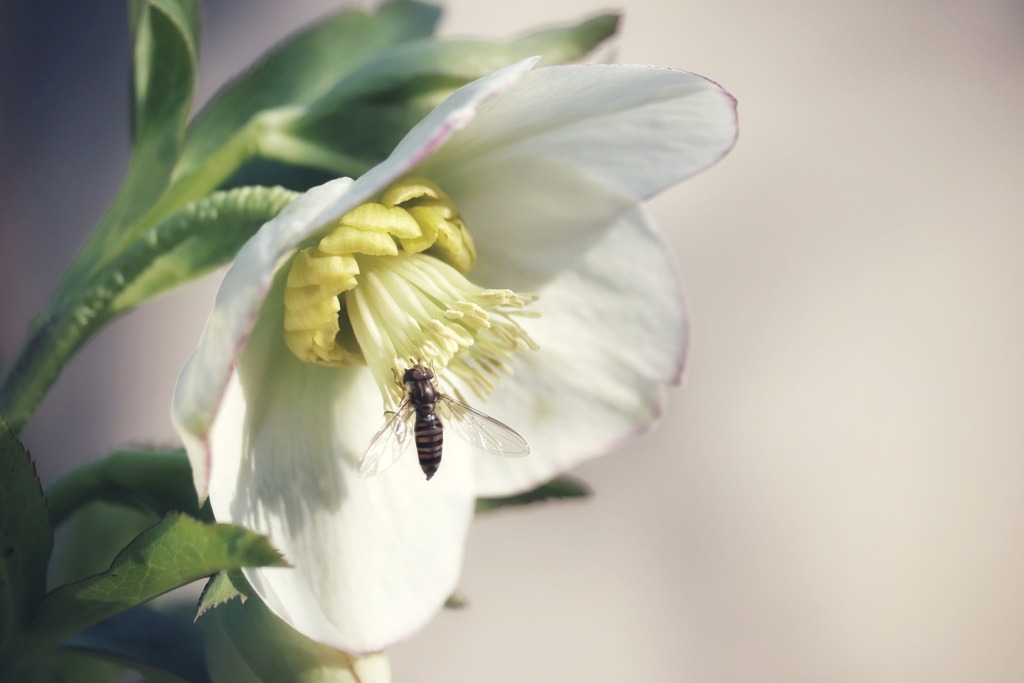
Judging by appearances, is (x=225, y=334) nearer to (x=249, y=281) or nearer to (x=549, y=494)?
(x=249, y=281)

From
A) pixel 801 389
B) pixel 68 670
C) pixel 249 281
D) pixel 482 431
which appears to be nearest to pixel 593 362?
pixel 482 431

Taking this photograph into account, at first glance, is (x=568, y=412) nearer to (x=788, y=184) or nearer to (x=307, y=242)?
(x=307, y=242)

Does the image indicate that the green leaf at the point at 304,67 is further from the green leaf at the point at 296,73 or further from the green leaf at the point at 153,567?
the green leaf at the point at 153,567

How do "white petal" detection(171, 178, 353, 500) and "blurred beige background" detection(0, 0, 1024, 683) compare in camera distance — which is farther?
"blurred beige background" detection(0, 0, 1024, 683)

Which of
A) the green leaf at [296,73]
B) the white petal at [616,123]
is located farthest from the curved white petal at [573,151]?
the green leaf at [296,73]

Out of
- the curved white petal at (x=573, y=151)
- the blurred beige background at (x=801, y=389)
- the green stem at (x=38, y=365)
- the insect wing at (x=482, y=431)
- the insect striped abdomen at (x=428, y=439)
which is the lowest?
the blurred beige background at (x=801, y=389)

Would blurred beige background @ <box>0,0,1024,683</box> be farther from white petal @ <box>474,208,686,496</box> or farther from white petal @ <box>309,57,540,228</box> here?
white petal @ <box>309,57,540,228</box>

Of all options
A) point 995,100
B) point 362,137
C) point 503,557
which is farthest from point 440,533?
point 995,100

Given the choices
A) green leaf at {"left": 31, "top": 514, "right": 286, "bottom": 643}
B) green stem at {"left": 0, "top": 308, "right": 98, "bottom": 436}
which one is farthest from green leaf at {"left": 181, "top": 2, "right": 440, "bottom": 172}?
green leaf at {"left": 31, "top": 514, "right": 286, "bottom": 643}
